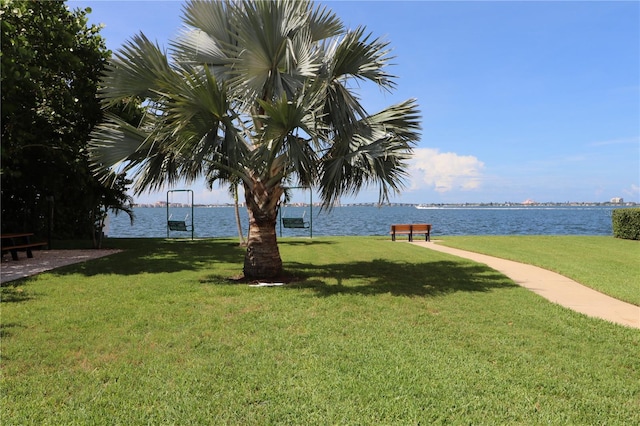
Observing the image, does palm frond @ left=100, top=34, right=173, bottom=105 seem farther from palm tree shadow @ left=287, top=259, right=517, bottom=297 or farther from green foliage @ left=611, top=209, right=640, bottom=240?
green foliage @ left=611, top=209, right=640, bottom=240

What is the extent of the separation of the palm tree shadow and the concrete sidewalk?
0.46 meters

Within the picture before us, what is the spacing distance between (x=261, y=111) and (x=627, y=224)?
61.0ft

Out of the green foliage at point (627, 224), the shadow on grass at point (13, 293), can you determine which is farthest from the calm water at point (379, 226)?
the green foliage at point (627, 224)

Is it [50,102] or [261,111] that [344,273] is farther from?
[50,102]

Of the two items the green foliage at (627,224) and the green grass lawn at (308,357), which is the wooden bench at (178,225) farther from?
the green foliage at (627,224)

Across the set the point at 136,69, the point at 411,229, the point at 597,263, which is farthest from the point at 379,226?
the point at 136,69

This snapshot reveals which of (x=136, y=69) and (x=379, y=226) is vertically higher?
(x=136, y=69)

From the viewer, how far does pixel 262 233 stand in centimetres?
818

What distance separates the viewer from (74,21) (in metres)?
11.7

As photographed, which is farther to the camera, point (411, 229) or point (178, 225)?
point (178, 225)

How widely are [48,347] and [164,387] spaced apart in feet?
6.13

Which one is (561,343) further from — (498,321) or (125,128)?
(125,128)

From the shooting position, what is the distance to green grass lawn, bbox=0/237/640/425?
9.66 feet

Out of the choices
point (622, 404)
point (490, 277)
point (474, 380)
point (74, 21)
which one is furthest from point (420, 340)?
point (74, 21)
